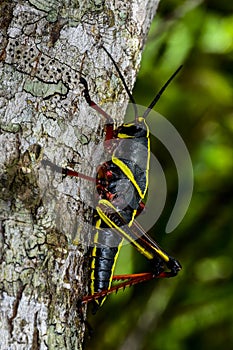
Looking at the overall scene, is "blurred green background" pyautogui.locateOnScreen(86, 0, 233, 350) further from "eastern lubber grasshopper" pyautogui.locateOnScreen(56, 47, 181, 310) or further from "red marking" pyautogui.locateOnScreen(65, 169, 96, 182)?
"red marking" pyautogui.locateOnScreen(65, 169, 96, 182)

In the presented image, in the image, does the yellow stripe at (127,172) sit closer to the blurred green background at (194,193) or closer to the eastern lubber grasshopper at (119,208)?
the eastern lubber grasshopper at (119,208)

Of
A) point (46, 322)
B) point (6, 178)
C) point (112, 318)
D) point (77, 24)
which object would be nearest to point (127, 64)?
point (77, 24)

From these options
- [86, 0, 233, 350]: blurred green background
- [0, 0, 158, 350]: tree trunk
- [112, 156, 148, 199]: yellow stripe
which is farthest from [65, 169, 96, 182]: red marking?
[86, 0, 233, 350]: blurred green background

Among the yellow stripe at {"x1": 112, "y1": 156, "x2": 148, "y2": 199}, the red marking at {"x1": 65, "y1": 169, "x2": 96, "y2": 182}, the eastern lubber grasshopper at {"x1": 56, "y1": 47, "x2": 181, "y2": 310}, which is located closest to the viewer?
the red marking at {"x1": 65, "y1": 169, "x2": 96, "y2": 182}

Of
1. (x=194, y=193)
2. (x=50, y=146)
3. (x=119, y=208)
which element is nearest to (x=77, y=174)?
(x=50, y=146)

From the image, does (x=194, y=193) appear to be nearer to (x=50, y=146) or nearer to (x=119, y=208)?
(x=119, y=208)
